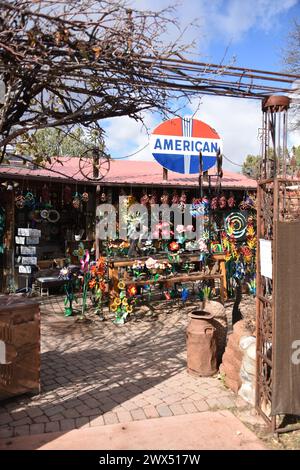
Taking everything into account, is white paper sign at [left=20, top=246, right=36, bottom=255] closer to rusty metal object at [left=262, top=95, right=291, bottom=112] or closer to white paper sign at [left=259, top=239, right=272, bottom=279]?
white paper sign at [left=259, top=239, right=272, bottom=279]

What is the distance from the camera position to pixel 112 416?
14.3 feet

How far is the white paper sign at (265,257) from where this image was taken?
4156 millimetres

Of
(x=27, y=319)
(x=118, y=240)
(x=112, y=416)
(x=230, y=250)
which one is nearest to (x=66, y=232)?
(x=118, y=240)

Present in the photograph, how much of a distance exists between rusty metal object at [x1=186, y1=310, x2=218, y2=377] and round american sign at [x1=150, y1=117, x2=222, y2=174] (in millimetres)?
6618

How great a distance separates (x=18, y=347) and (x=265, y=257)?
9.89 feet

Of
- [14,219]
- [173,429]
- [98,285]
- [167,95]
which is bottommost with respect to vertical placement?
[173,429]

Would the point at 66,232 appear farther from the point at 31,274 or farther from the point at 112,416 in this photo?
the point at 112,416

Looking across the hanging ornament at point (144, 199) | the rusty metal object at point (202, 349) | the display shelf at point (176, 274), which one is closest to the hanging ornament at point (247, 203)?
the display shelf at point (176, 274)

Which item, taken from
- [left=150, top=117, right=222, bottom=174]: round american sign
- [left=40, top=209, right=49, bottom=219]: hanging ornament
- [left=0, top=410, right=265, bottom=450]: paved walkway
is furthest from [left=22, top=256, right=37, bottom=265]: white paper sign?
[left=0, top=410, right=265, bottom=450]: paved walkway

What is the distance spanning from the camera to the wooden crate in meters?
4.50

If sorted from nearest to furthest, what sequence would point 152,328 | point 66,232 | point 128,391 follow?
point 128,391 → point 152,328 → point 66,232

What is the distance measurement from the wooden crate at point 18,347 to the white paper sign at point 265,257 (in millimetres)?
2711

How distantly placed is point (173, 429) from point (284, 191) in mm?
2730

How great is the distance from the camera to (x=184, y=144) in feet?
37.4
